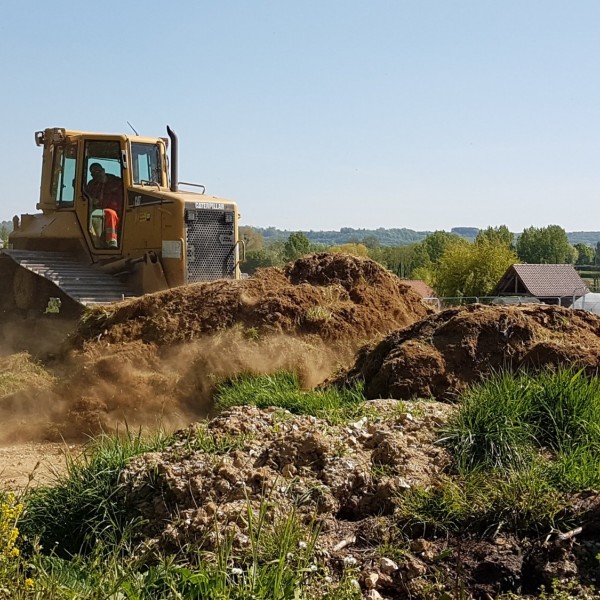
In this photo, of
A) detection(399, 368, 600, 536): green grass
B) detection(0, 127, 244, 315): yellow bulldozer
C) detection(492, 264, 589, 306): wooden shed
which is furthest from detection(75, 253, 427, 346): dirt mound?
detection(492, 264, 589, 306): wooden shed

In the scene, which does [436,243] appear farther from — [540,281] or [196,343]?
[196,343]

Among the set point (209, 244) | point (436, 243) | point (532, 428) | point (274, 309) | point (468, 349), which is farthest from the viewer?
point (436, 243)

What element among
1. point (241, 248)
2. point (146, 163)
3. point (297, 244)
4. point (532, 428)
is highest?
point (146, 163)

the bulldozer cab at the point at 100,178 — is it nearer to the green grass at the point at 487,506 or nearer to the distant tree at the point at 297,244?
the green grass at the point at 487,506

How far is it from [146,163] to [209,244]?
6.48 ft

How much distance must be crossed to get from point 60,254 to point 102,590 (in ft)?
38.2

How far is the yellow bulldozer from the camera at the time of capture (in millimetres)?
14148

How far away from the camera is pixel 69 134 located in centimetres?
1497

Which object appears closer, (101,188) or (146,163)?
(101,188)

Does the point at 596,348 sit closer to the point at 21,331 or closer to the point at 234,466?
the point at 234,466

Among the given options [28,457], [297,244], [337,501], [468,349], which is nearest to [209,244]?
[28,457]

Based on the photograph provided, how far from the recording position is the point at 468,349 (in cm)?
772

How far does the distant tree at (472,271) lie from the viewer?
61375mm

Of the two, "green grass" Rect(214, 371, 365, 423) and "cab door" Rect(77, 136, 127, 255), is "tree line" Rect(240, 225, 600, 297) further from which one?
"green grass" Rect(214, 371, 365, 423)
